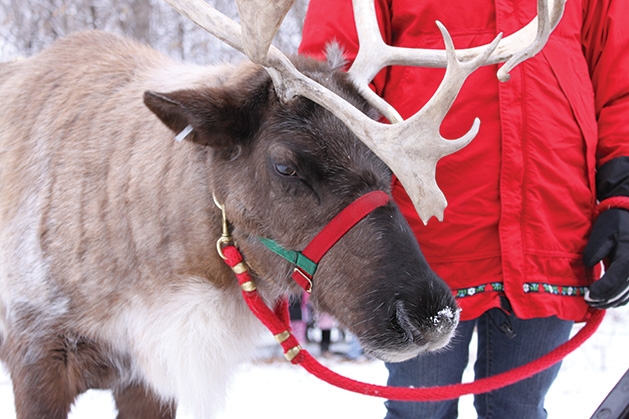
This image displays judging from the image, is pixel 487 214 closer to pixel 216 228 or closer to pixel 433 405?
pixel 433 405

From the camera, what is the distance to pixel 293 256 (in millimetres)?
2053

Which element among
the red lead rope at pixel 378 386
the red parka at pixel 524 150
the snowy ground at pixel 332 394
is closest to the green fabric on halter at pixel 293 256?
the red lead rope at pixel 378 386

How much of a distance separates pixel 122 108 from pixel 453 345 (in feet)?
5.45

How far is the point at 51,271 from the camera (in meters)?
2.46

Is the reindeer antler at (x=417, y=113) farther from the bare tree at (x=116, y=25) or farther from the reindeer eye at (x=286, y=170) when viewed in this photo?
the bare tree at (x=116, y=25)

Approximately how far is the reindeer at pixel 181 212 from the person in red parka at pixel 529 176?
285 mm

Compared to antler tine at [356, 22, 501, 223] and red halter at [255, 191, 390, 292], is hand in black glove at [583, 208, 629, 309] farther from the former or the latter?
red halter at [255, 191, 390, 292]

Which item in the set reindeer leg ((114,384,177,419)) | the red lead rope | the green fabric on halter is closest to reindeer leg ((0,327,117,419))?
reindeer leg ((114,384,177,419))

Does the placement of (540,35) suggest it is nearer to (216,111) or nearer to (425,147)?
(425,147)

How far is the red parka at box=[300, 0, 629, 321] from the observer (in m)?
2.16

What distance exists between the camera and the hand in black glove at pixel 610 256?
2.03m

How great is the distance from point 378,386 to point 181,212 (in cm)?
95

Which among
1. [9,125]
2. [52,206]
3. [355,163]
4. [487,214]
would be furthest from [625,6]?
[9,125]

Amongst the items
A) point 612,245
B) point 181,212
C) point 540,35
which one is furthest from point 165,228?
point 612,245
